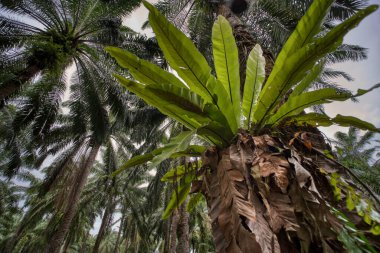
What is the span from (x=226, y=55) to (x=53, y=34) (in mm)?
7762

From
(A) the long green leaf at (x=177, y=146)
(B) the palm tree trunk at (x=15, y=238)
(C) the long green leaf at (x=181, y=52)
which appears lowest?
(A) the long green leaf at (x=177, y=146)

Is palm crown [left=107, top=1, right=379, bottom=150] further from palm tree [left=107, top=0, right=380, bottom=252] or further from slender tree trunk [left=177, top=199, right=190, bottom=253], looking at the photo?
slender tree trunk [left=177, top=199, right=190, bottom=253]

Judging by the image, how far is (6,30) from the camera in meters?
7.00

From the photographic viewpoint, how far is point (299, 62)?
1523 mm

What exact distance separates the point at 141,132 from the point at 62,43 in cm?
460

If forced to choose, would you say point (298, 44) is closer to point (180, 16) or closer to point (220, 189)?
point (220, 189)

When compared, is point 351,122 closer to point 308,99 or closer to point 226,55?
point 308,99

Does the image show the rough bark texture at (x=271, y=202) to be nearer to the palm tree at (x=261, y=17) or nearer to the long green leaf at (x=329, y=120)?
the long green leaf at (x=329, y=120)

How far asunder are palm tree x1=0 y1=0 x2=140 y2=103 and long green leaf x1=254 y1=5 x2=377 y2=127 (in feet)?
21.5

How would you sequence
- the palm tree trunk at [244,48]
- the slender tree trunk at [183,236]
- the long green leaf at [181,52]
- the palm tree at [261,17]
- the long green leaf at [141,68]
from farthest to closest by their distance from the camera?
the slender tree trunk at [183,236]
the palm tree at [261,17]
the palm tree trunk at [244,48]
the long green leaf at [141,68]
the long green leaf at [181,52]

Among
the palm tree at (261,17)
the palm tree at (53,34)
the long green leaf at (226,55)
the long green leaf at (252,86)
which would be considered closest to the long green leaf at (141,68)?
the long green leaf at (226,55)

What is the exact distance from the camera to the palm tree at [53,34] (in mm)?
6547

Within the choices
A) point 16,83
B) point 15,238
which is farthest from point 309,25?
point 15,238

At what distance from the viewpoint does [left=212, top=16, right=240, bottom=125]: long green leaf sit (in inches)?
71.5
